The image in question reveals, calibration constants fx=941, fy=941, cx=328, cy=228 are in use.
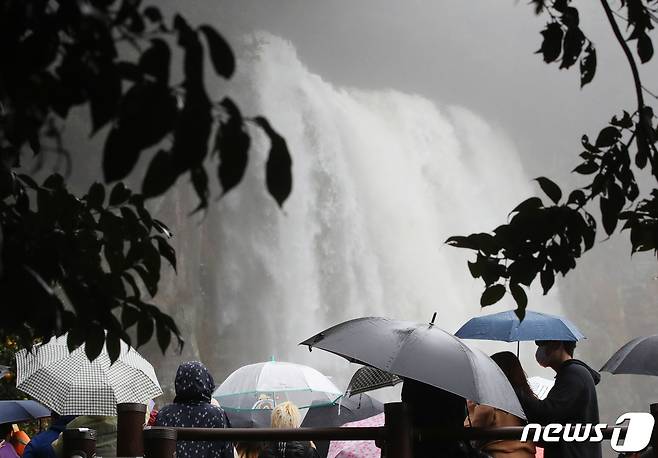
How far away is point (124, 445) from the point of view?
363 centimetres

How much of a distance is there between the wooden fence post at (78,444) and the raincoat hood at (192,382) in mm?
698

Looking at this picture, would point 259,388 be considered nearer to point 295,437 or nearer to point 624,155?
point 295,437

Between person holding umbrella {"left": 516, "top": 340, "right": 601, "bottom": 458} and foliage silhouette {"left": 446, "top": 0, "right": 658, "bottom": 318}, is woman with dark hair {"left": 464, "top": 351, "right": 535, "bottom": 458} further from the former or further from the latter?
foliage silhouette {"left": 446, "top": 0, "right": 658, "bottom": 318}

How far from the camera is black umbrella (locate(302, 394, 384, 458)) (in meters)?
5.81

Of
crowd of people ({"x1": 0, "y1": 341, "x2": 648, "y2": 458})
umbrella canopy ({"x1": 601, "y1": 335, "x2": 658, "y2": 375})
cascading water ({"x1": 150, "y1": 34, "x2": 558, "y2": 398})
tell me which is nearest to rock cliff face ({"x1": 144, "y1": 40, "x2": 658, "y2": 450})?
cascading water ({"x1": 150, "y1": 34, "x2": 558, "y2": 398})

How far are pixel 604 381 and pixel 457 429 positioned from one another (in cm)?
2672

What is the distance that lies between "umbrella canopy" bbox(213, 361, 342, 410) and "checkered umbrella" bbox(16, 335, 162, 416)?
4.18 ft

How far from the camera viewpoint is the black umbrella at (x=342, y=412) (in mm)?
5807

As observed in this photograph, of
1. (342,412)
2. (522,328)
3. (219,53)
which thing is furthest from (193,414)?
(219,53)

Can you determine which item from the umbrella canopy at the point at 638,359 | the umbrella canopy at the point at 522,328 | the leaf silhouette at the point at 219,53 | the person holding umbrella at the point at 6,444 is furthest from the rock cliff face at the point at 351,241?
the leaf silhouette at the point at 219,53

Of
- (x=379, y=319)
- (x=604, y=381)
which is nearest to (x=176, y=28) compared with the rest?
(x=379, y=319)

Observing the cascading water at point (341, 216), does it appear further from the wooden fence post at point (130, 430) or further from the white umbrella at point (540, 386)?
the wooden fence post at point (130, 430)

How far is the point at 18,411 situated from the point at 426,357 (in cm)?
280

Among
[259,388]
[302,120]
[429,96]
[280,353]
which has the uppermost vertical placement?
[429,96]
